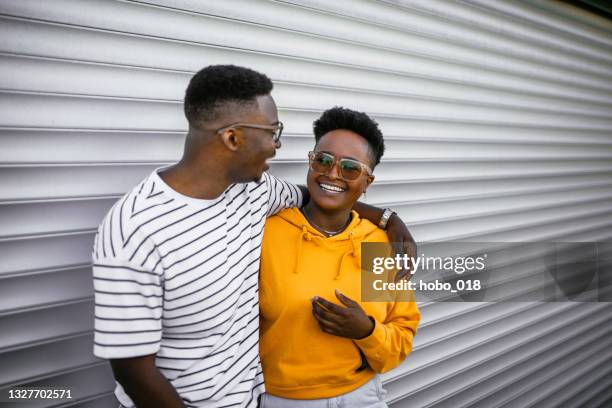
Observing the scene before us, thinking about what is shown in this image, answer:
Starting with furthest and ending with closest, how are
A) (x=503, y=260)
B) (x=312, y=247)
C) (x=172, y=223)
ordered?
(x=503, y=260)
(x=312, y=247)
(x=172, y=223)

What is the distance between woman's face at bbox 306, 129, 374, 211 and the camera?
2080 millimetres

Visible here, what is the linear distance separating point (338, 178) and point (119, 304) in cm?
107

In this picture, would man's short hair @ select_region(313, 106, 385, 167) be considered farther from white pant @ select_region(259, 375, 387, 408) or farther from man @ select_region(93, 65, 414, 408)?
white pant @ select_region(259, 375, 387, 408)

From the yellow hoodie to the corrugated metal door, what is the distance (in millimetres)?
663

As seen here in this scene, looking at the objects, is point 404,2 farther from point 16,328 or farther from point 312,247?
point 16,328

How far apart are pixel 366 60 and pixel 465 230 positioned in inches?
63.8

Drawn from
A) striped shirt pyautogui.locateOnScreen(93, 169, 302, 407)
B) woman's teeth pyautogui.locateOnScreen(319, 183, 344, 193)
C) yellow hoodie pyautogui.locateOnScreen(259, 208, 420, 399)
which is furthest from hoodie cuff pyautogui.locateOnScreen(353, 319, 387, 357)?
woman's teeth pyautogui.locateOnScreen(319, 183, 344, 193)

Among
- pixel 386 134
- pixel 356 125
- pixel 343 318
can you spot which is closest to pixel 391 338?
pixel 343 318

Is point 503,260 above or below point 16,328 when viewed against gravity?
below

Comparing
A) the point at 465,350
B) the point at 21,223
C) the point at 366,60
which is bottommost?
the point at 465,350

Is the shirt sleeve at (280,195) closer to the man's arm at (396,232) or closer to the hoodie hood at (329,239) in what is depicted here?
the hoodie hood at (329,239)

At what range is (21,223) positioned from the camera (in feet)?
5.75

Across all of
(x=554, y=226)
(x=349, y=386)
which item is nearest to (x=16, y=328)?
(x=349, y=386)

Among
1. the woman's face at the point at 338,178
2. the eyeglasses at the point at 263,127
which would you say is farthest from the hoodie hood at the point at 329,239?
the eyeglasses at the point at 263,127
